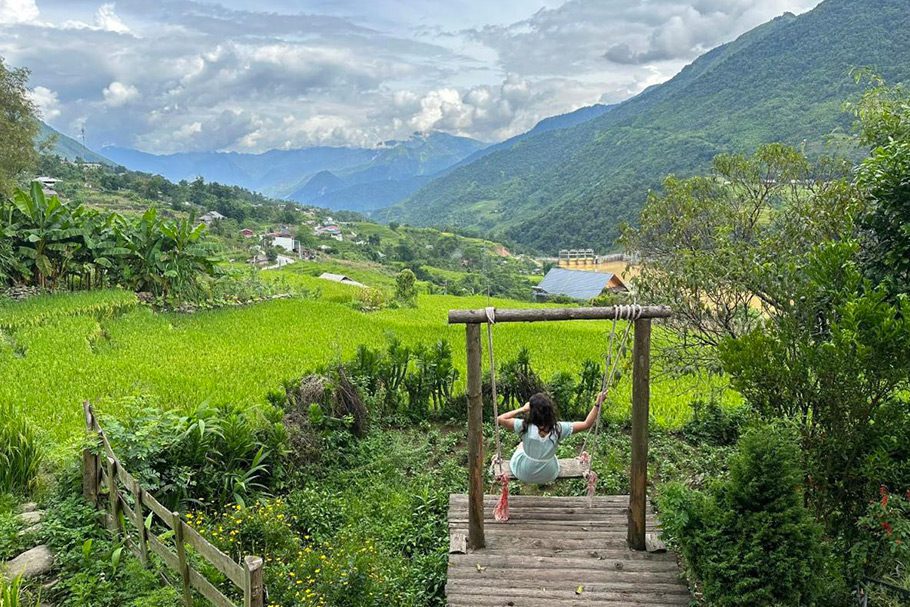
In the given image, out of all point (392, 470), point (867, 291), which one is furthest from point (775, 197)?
point (392, 470)

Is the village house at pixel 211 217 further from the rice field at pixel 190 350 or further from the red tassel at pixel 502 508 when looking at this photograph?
the red tassel at pixel 502 508

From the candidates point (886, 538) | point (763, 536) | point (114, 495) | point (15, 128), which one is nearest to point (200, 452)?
point (114, 495)

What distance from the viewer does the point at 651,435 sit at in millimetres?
7535

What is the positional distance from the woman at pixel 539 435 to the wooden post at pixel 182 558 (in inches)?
98.6

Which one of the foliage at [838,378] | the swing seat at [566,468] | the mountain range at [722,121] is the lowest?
the swing seat at [566,468]

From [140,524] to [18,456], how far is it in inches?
71.9

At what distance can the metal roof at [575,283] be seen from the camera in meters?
36.8

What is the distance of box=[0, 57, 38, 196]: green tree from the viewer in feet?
64.9

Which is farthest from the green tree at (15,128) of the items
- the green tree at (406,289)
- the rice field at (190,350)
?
the green tree at (406,289)

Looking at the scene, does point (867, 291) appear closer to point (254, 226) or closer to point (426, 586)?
point (426, 586)

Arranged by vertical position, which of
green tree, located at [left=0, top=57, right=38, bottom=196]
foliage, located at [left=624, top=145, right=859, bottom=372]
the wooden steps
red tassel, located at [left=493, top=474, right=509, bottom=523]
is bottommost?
the wooden steps

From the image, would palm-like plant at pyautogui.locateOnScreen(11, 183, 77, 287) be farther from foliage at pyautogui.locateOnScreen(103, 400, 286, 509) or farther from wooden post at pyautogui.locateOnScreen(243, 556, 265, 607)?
wooden post at pyautogui.locateOnScreen(243, 556, 265, 607)

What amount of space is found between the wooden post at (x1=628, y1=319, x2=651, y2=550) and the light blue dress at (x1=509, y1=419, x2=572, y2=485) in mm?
574

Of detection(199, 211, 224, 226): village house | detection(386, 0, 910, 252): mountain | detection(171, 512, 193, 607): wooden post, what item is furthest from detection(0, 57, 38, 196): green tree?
detection(386, 0, 910, 252): mountain
